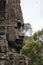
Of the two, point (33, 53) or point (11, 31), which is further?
point (33, 53)

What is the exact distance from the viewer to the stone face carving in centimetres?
912

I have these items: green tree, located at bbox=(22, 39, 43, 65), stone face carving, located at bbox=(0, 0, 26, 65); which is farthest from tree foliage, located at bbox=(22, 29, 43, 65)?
stone face carving, located at bbox=(0, 0, 26, 65)

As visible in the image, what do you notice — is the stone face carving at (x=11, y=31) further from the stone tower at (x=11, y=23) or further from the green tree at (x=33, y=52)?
the green tree at (x=33, y=52)

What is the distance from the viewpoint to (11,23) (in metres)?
9.55

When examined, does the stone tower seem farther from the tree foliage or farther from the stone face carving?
the tree foliage

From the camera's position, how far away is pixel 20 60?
9.39m

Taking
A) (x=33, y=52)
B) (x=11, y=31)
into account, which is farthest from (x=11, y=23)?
(x=33, y=52)

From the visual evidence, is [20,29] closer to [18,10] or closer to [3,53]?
[18,10]

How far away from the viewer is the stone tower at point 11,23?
31.0 feet

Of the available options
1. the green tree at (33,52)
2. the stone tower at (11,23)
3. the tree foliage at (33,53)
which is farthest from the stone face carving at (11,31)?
the green tree at (33,52)

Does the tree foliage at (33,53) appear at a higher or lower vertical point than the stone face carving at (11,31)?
lower

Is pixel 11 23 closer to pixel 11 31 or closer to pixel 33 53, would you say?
pixel 11 31

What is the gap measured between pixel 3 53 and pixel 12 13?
1.25m

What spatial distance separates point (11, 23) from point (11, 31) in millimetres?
217
